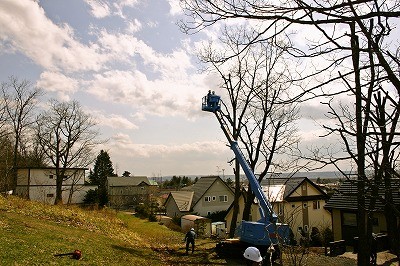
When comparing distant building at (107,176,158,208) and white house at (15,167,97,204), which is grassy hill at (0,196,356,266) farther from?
distant building at (107,176,158,208)

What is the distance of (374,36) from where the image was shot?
12.5 ft

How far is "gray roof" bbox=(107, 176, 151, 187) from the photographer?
2756 inches

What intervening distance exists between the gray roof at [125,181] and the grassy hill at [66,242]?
4553cm

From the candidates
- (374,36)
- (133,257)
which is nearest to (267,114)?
(133,257)

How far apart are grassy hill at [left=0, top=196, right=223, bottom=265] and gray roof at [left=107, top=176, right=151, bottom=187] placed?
149ft

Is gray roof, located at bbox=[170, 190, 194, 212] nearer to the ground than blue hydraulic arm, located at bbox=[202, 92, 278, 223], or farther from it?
nearer to the ground

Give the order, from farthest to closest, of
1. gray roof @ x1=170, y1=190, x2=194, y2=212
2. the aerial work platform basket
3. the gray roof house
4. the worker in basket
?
1. gray roof @ x1=170, y1=190, x2=194, y2=212
2. the gray roof house
3. the aerial work platform basket
4. the worker in basket

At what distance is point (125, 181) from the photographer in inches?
2847

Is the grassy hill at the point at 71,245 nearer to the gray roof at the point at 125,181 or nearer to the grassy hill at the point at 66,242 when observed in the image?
the grassy hill at the point at 66,242

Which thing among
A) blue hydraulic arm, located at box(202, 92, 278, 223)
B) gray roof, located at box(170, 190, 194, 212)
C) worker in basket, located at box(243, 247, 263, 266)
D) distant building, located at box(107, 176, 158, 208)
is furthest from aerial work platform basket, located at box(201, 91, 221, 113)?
distant building, located at box(107, 176, 158, 208)

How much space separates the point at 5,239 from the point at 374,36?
50.7 ft

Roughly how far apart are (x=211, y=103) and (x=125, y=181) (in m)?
56.3

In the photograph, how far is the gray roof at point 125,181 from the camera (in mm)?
70000

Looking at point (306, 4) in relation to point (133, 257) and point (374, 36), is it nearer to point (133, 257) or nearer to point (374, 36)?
point (374, 36)
